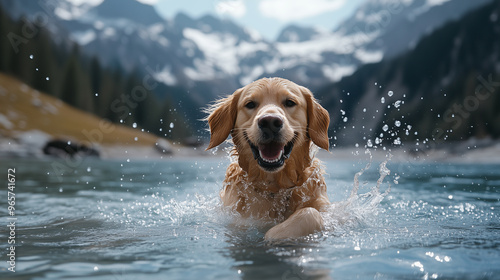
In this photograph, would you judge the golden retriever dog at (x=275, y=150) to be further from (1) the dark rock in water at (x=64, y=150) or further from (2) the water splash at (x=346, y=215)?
(1) the dark rock in water at (x=64, y=150)

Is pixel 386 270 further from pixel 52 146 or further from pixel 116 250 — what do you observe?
pixel 52 146

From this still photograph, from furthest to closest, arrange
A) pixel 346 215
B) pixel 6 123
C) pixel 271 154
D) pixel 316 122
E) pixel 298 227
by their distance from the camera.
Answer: pixel 6 123 < pixel 316 122 < pixel 346 215 < pixel 271 154 < pixel 298 227

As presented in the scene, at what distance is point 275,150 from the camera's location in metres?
4.83

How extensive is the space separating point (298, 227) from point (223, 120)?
2178 mm

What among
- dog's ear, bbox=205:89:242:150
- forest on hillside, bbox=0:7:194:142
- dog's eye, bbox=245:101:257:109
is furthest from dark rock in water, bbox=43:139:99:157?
dog's eye, bbox=245:101:257:109

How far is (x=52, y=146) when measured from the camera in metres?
38.1

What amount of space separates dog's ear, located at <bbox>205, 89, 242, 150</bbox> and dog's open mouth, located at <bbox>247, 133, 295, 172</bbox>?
0.77 m

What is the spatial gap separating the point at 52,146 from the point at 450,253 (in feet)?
133

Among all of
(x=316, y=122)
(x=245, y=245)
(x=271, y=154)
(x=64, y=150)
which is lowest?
(x=245, y=245)

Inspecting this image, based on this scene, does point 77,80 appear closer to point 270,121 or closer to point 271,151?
point 271,151

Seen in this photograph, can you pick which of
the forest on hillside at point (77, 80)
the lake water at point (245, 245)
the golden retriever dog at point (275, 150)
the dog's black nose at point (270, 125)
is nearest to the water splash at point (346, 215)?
the lake water at point (245, 245)

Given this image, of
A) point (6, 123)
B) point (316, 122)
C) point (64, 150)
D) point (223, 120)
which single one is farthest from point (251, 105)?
point (6, 123)

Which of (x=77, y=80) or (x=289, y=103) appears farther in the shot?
(x=77, y=80)

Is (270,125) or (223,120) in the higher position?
(223,120)
